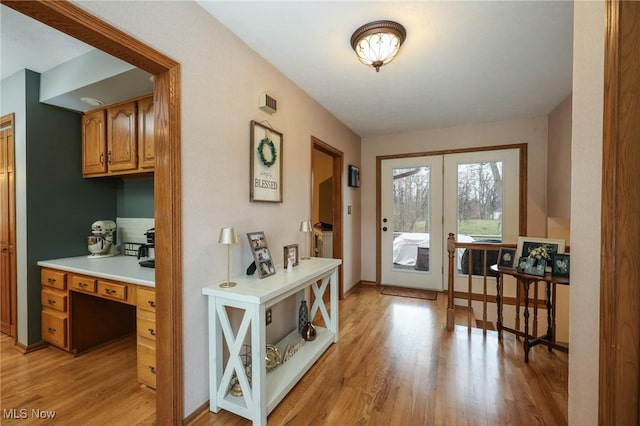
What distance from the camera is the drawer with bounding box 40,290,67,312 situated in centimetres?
217

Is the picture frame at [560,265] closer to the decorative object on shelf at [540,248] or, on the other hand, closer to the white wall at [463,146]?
the decorative object on shelf at [540,248]

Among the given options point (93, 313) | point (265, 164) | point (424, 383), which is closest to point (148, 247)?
point (93, 313)

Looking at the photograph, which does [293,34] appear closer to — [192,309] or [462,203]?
[192,309]

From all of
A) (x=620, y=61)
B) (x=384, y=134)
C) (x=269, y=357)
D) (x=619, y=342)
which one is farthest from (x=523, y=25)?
(x=269, y=357)

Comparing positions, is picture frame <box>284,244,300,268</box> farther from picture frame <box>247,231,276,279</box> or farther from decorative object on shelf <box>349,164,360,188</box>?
decorative object on shelf <box>349,164,360,188</box>

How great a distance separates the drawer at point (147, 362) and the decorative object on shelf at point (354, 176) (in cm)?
295

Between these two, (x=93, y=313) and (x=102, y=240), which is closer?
(x=93, y=313)

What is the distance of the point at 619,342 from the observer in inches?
27.7

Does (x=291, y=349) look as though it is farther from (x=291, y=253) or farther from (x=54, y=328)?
(x=54, y=328)

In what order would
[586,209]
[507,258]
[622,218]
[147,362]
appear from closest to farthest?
[622,218], [586,209], [147,362], [507,258]

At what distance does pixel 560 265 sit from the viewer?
2031 millimetres

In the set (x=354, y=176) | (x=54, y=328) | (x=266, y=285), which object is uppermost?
(x=354, y=176)

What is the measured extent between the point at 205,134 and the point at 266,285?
990 millimetres

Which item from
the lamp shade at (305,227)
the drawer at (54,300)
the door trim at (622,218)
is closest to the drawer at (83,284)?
the drawer at (54,300)
